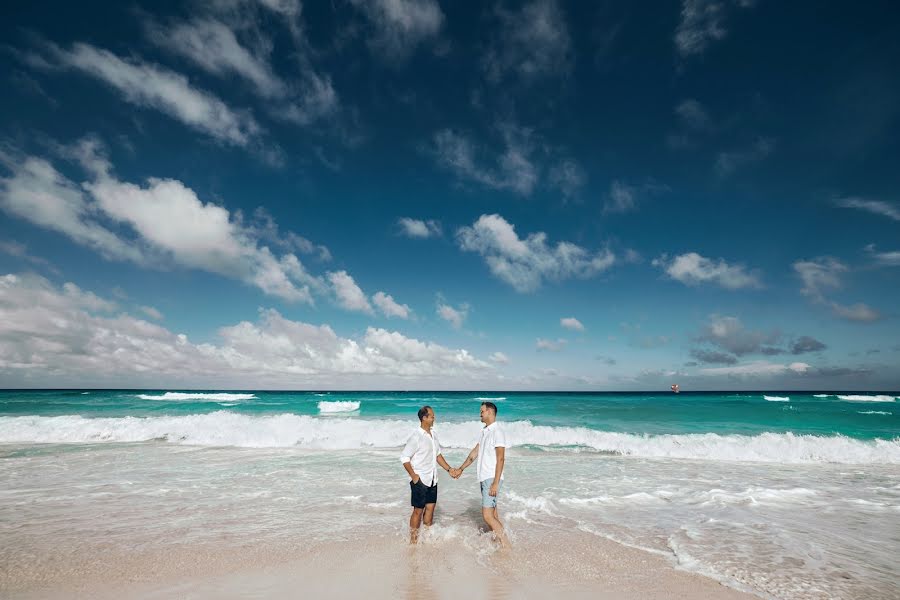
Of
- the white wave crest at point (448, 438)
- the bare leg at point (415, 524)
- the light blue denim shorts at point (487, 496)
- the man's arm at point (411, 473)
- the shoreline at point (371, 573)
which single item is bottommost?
the white wave crest at point (448, 438)

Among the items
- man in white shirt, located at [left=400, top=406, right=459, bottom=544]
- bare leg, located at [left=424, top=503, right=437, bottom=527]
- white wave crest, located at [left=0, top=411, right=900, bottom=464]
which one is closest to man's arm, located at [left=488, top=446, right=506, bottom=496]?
man in white shirt, located at [left=400, top=406, right=459, bottom=544]

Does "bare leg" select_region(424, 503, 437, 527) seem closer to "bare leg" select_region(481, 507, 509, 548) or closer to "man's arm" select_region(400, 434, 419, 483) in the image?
"man's arm" select_region(400, 434, 419, 483)

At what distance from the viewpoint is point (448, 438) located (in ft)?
64.6

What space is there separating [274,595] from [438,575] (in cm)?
193

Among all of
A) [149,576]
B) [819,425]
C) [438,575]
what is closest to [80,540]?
[149,576]

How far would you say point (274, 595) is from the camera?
4.50m

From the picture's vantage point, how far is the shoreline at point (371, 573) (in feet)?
15.1

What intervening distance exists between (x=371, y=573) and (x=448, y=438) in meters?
15.0

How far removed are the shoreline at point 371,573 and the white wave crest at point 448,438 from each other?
11113 millimetres

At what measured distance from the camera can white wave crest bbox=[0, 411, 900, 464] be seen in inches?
582

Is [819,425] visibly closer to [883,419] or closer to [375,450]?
[883,419]

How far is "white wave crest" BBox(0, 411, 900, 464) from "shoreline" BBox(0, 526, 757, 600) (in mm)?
11113

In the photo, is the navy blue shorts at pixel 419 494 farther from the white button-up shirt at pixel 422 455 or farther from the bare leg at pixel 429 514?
the bare leg at pixel 429 514

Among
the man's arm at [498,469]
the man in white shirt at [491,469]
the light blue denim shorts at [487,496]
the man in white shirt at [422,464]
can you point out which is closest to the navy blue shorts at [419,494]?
the man in white shirt at [422,464]
